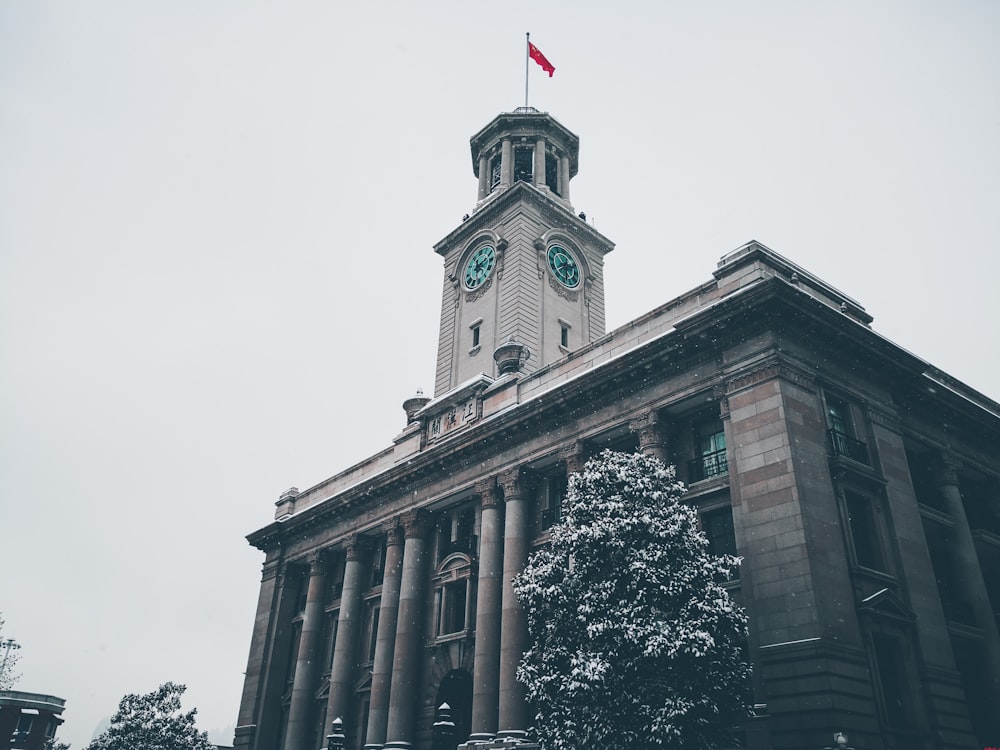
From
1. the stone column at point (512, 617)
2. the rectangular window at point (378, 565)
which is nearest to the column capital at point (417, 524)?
the rectangular window at point (378, 565)

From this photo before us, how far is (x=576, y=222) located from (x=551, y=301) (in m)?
7.10

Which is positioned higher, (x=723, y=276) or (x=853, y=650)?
(x=723, y=276)

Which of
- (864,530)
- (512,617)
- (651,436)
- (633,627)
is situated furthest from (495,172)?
(633,627)

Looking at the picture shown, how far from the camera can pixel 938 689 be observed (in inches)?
939

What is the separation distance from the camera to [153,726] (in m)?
42.7

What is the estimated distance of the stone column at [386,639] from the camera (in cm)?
3494

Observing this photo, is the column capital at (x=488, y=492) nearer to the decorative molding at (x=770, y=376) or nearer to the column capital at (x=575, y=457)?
the column capital at (x=575, y=457)

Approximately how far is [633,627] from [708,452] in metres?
9.40

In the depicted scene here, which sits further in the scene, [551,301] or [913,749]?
[551,301]

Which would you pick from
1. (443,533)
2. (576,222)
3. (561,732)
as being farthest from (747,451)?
(576,222)

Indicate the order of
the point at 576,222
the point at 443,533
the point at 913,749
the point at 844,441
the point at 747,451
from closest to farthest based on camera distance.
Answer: the point at 913,749, the point at 747,451, the point at 844,441, the point at 443,533, the point at 576,222

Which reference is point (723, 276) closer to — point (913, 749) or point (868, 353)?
point (868, 353)

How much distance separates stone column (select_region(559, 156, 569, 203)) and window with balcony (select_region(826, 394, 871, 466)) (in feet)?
100

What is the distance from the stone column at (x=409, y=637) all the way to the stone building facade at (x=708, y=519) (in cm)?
10
